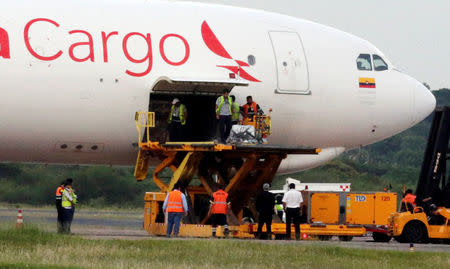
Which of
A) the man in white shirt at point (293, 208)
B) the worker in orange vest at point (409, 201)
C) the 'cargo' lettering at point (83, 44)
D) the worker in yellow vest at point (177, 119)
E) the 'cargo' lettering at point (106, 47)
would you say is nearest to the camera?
the 'cargo' lettering at point (106, 47)

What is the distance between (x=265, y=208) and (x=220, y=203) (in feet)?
4.33

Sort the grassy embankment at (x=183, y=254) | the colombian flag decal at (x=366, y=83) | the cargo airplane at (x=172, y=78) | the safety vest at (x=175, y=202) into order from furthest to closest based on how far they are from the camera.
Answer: the colombian flag decal at (x=366, y=83) < the safety vest at (x=175, y=202) < the cargo airplane at (x=172, y=78) < the grassy embankment at (x=183, y=254)

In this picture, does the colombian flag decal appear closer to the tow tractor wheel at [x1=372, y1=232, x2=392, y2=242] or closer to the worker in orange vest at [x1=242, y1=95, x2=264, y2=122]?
the worker in orange vest at [x1=242, y1=95, x2=264, y2=122]

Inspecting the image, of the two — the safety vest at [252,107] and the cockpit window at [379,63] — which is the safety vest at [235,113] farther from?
the cockpit window at [379,63]

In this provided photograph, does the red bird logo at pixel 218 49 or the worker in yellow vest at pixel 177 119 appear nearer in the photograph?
the worker in yellow vest at pixel 177 119

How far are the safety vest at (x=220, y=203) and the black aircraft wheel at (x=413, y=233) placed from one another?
5720 mm

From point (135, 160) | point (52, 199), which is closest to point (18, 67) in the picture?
point (135, 160)

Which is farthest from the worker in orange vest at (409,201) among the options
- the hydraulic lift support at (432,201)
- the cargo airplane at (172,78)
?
the cargo airplane at (172,78)

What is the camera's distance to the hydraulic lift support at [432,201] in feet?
96.6

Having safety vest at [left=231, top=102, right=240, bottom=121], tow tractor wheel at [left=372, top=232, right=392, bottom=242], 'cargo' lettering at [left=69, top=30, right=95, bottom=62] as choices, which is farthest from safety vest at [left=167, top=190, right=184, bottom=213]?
tow tractor wheel at [left=372, top=232, right=392, bottom=242]

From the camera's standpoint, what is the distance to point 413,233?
29.5m

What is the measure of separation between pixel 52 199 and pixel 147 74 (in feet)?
73.4

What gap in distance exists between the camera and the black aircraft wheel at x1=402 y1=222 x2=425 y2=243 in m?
29.4

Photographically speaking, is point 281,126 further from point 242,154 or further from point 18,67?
point 18,67
